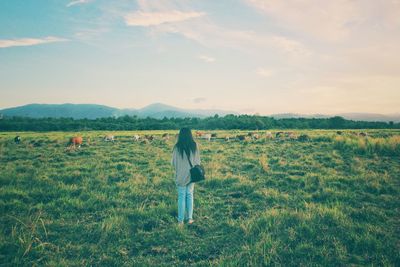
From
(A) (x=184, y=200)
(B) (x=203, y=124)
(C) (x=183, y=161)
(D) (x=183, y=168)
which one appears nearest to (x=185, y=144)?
(C) (x=183, y=161)

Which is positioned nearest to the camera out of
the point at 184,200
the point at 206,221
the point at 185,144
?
the point at 185,144

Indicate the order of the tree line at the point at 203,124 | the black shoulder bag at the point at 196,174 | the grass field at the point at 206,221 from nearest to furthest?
the grass field at the point at 206,221
the black shoulder bag at the point at 196,174
the tree line at the point at 203,124

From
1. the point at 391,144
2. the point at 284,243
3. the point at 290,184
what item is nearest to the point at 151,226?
the point at 284,243

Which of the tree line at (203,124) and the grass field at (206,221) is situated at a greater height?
the tree line at (203,124)

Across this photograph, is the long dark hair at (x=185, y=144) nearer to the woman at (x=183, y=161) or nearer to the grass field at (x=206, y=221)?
the woman at (x=183, y=161)

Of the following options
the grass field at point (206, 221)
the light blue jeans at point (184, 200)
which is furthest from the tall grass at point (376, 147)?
the light blue jeans at point (184, 200)

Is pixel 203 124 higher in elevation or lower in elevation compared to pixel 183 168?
higher

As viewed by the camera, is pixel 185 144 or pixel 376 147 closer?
pixel 185 144

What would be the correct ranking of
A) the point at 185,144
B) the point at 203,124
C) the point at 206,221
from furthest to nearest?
the point at 203,124, the point at 206,221, the point at 185,144

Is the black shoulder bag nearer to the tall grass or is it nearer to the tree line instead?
the tall grass

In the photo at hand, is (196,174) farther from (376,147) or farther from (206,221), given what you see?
(376,147)

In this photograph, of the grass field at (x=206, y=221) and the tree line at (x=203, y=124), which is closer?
the grass field at (x=206, y=221)

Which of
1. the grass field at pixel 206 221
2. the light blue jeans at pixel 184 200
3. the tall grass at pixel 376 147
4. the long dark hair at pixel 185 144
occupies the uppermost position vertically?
the long dark hair at pixel 185 144

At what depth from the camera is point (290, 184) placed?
10.2m
